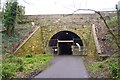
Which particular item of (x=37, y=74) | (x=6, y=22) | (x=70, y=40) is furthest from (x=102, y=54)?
(x=70, y=40)

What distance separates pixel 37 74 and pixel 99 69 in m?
2.57

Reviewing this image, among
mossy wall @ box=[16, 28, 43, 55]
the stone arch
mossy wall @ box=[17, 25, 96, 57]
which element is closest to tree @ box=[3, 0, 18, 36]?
mossy wall @ box=[16, 28, 43, 55]

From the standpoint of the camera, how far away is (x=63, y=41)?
2905cm

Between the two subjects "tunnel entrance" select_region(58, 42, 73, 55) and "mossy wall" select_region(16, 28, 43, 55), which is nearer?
"mossy wall" select_region(16, 28, 43, 55)

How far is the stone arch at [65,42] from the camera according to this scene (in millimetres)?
25250

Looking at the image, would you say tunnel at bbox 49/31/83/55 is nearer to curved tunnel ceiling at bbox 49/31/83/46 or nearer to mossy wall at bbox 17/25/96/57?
curved tunnel ceiling at bbox 49/31/83/46

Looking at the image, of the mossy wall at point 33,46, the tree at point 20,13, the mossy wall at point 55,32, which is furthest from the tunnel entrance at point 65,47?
the mossy wall at point 33,46

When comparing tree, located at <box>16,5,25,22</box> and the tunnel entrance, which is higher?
tree, located at <box>16,5,25,22</box>

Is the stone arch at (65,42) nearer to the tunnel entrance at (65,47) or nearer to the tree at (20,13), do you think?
the tunnel entrance at (65,47)

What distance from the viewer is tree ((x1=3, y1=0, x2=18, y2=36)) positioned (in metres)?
19.6

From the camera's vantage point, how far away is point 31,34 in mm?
20922

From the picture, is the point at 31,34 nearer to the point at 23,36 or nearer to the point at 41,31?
the point at 23,36

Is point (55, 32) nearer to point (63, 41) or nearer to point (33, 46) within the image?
point (33, 46)

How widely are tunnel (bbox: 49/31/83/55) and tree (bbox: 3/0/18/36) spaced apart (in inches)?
212
